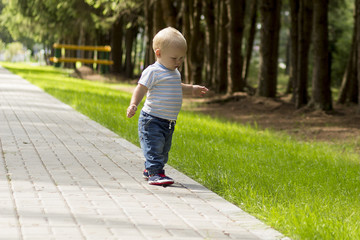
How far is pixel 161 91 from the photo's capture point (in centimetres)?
651

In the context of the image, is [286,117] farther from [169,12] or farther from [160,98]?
[160,98]

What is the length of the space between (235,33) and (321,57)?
5195mm

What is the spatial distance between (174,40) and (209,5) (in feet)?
66.2

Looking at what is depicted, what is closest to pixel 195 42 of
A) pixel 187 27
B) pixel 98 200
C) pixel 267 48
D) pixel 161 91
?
pixel 187 27

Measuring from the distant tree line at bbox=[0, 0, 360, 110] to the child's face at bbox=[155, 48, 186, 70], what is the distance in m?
8.84

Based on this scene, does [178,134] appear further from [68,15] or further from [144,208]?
[68,15]

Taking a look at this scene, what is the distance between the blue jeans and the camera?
651 cm

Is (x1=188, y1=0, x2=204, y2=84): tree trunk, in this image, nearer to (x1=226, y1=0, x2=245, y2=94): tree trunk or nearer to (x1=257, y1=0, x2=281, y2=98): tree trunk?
(x1=226, y1=0, x2=245, y2=94): tree trunk

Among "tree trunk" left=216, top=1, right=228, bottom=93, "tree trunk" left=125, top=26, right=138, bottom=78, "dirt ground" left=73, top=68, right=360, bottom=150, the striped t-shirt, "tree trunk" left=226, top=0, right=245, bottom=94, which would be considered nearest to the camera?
the striped t-shirt

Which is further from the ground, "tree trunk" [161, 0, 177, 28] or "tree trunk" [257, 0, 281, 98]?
"tree trunk" [161, 0, 177, 28]

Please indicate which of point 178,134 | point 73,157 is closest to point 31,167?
point 73,157

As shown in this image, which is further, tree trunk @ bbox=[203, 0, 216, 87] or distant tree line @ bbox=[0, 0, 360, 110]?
tree trunk @ bbox=[203, 0, 216, 87]

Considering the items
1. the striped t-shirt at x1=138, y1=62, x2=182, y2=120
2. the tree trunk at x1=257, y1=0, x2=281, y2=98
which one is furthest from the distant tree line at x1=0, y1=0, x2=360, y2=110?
the striped t-shirt at x1=138, y1=62, x2=182, y2=120

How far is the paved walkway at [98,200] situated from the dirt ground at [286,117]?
4948 millimetres
